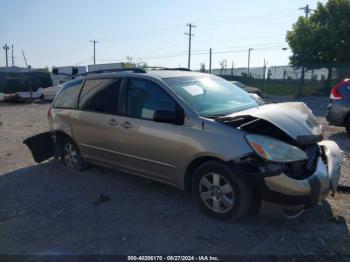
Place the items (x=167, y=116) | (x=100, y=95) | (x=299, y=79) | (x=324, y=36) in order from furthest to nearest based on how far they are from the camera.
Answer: (x=324, y=36)
(x=299, y=79)
(x=100, y=95)
(x=167, y=116)

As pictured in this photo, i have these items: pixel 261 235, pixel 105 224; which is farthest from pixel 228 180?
pixel 105 224

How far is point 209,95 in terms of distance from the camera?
486cm

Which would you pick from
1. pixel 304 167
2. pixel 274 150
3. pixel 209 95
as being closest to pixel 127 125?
pixel 209 95

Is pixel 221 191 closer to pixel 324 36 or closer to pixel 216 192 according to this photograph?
pixel 216 192

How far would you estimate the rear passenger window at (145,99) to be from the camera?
15.4ft

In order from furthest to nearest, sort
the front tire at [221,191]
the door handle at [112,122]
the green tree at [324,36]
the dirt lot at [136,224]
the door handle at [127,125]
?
the green tree at [324,36], the door handle at [112,122], the door handle at [127,125], the front tire at [221,191], the dirt lot at [136,224]

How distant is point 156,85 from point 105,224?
1855 millimetres

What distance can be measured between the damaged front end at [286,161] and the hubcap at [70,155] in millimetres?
3106

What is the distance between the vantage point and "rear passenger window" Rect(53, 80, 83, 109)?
622 centimetres

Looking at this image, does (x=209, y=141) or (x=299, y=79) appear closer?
(x=209, y=141)

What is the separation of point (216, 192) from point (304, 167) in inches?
38.8

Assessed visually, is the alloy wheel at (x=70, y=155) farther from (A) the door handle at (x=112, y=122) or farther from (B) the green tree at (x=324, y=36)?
(B) the green tree at (x=324, y=36)

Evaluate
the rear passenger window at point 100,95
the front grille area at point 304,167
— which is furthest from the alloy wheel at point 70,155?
the front grille area at point 304,167

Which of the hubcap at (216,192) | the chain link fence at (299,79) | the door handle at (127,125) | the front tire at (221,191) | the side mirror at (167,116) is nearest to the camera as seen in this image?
the front tire at (221,191)
